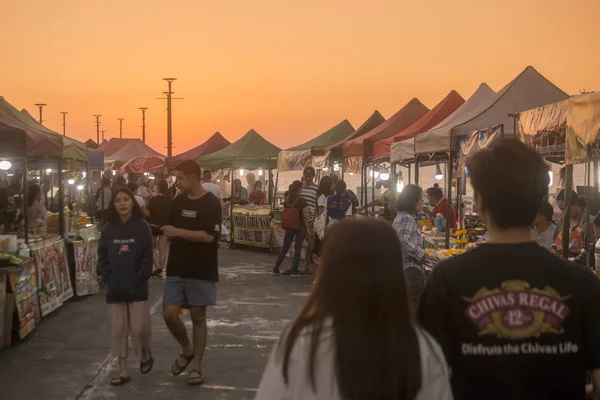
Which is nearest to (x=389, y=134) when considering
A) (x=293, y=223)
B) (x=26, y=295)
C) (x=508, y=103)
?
(x=293, y=223)

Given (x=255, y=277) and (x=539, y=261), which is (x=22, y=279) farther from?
(x=539, y=261)

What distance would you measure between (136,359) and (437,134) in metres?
5.89

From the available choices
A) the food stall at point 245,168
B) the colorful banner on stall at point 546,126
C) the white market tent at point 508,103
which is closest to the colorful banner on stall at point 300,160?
the food stall at point 245,168

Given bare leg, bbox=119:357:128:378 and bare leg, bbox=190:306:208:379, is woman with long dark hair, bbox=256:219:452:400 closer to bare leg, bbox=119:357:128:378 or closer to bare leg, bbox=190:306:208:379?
bare leg, bbox=190:306:208:379

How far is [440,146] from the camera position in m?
11.9

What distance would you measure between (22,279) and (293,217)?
7192mm

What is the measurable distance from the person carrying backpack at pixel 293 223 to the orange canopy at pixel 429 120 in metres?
2.05

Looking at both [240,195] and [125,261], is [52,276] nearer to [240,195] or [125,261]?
[125,261]

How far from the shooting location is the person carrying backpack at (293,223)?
15750mm

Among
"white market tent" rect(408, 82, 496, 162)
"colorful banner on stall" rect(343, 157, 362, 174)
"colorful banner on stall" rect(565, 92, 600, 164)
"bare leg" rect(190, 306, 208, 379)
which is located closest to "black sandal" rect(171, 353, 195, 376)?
"bare leg" rect(190, 306, 208, 379)

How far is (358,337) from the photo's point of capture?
2.20 m

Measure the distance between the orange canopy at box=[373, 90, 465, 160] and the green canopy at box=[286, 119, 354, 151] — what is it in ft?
22.1

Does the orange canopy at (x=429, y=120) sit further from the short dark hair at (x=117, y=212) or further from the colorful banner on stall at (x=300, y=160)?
the short dark hair at (x=117, y=212)

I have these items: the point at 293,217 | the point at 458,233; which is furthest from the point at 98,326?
the point at 293,217
